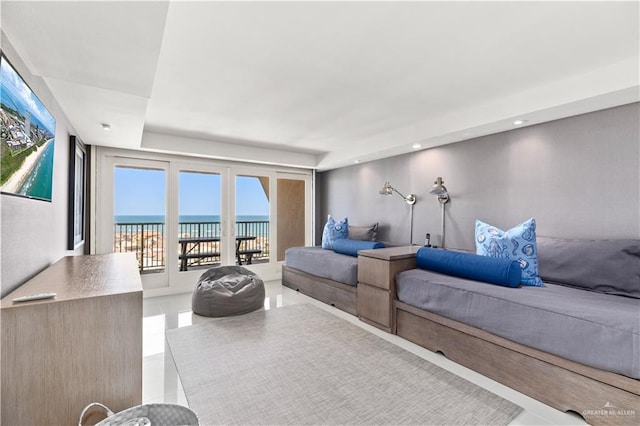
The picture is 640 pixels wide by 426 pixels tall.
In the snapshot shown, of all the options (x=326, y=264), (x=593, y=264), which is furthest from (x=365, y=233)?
(x=593, y=264)

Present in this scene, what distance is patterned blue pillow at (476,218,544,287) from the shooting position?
8.30 ft

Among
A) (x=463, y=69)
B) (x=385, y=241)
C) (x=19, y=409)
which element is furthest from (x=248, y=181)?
(x=19, y=409)

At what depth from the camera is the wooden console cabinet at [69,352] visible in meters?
1.21

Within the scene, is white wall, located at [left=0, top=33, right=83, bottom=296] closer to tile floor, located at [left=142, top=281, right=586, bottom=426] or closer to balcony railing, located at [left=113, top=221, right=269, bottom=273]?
tile floor, located at [left=142, top=281, right=586, bottom=426]

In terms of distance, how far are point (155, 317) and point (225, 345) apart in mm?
1369

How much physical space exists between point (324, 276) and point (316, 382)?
208 centimetres

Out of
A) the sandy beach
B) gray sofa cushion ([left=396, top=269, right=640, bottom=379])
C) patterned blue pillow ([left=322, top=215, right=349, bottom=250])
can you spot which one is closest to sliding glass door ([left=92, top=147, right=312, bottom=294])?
patterned blue pillow ([left=322, top=215, right=349, bottom=250])

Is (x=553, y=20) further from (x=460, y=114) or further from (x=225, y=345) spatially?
(x=225, y=345)

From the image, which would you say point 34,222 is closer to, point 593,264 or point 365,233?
point 365,233

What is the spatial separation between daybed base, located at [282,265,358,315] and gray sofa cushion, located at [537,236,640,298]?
80.3 inches

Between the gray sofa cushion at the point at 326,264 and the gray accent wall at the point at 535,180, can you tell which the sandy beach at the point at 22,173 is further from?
the gray accent wall at the point at 535,180

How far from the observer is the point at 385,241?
4.86 m

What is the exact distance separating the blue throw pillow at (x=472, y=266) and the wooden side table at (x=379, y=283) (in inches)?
8.8

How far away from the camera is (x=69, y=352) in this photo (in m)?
1.30
